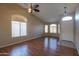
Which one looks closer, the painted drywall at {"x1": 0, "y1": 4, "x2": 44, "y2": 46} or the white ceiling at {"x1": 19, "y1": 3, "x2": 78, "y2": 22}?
the white ceiling at {"x1": 19, "y1": 3, "x2": 78, "y2": 22}

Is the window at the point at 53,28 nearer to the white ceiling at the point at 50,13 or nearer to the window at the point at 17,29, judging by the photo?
the white ceiling at the point at 50,13

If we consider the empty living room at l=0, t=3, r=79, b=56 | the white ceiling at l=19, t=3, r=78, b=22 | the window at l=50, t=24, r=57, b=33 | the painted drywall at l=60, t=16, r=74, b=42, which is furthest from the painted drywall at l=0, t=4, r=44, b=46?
the painted drywall at l=60, t=16, r=74, b=42

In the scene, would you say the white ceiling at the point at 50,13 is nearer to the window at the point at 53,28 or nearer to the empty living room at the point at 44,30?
the empty living room at the point at 44,30

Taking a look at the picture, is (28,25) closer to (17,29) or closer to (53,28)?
(17,29)

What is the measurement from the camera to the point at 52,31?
5.83 feet

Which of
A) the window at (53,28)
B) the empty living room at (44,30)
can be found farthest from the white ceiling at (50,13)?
the window at (53,28)

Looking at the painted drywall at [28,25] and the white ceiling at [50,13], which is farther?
the painted drywall at [28,25]

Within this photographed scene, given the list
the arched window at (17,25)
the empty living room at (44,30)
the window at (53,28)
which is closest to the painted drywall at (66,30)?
the empty living room at (44,30)

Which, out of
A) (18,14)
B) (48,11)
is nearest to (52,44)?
(48,11)

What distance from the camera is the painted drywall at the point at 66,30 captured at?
5.67 ft

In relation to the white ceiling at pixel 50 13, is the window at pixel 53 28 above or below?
below

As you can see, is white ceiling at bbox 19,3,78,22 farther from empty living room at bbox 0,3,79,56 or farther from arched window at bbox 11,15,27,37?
arched window at bbox 11,15,27,37

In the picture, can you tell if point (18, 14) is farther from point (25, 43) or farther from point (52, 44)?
point (52, 44)

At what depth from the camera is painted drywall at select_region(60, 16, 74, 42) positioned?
173 centimetres
